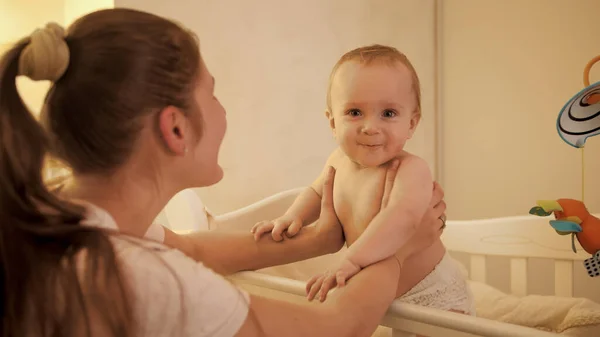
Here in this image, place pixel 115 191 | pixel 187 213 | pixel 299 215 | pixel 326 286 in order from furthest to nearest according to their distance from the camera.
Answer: pixel 187 213
pixel 299 215
pixel 326 286
pixel 115 191

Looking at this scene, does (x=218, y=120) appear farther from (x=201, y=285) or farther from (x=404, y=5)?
(x=404, y=5)

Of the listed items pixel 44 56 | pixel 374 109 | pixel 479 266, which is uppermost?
pixel 44 56

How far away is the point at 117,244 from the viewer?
59cm

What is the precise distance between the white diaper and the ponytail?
2.06ft

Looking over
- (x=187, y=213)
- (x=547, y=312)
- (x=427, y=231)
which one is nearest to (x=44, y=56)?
(x=427, y=231)

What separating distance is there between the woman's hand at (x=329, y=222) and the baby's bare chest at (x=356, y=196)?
10mm

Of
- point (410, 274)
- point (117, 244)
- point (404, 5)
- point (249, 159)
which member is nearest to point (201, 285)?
point (117, 244)

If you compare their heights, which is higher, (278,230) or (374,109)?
(374,109)

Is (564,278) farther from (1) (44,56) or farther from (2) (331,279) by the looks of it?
(1) (44,56)

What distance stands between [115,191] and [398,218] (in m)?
0.47

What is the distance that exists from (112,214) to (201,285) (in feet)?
0.47

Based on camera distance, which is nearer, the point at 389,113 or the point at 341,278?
the point at 341,278

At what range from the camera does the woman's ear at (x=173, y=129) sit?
2.18 feet

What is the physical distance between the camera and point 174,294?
1.89ft
